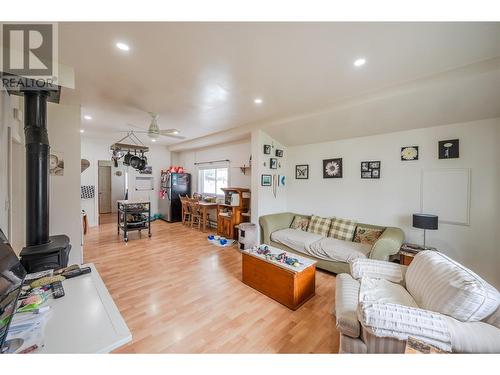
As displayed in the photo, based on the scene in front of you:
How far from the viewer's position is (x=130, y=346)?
164cm

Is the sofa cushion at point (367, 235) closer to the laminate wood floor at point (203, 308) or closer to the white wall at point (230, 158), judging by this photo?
the laminate wood floor at point (203, 308)

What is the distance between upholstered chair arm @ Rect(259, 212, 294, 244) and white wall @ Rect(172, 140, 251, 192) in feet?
4.64

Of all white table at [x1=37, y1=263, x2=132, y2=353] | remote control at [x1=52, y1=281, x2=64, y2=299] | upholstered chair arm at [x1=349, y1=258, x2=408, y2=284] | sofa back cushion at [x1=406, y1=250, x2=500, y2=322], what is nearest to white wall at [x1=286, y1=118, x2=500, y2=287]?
upholstered chair arm at [x1=349, y1=258, x2=408, y2=284]

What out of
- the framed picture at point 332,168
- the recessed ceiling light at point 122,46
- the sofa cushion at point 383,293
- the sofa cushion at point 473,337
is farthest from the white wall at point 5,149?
the framed picture at point 332,168

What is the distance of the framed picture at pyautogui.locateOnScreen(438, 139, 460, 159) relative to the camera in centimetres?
268

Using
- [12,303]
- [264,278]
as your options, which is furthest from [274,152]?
[12,303]

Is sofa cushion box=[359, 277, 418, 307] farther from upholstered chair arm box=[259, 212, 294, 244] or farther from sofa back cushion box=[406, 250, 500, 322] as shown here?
upholstered chair arm box=[259, 212, 294, 244]

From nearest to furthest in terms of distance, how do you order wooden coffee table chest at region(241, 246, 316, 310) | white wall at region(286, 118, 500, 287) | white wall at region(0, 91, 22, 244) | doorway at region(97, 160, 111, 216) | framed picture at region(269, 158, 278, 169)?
white wall at region(0, 91, 22, 244) → wooden coffee table chest at region(241, 246, 316, 310) → white wall at region(286, 118, 500, 287) → framed picture at region(269, 158, 278, 169) → doorway at region(97, 160, 111, 216)

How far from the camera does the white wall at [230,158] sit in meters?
5.19

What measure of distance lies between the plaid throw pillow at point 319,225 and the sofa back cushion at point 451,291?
6.25 ft

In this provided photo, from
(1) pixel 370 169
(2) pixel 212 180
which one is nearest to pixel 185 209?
(2) pixel 212 180

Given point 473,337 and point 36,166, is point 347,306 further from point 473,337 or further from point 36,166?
point 36,166

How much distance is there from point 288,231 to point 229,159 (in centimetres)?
274

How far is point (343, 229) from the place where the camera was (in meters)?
3.47
